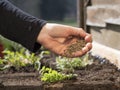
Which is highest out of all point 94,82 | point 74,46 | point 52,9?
point 52,9

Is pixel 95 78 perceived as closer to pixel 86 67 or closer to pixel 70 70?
pixel 70 70

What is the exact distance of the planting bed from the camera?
3.32m

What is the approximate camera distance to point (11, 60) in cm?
454

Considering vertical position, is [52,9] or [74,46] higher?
[52,9]

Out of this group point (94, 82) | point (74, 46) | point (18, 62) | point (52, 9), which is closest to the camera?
point (74, 46)

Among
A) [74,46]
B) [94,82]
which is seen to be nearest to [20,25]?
[74,46]

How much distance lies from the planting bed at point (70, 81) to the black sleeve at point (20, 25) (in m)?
0.25

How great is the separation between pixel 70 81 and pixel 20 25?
1.63ft

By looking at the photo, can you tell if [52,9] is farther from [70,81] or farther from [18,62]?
[70,81]

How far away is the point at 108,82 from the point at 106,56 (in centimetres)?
153

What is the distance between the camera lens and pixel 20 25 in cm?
329

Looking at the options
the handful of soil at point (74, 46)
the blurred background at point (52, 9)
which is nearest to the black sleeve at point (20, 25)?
the handful of soil at point (74, 46)

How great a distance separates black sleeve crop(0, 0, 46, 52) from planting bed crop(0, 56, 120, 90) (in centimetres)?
25

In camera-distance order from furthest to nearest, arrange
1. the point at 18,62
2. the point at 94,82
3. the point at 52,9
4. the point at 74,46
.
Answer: the point at 52,9, the point at 18,62, the point at 94,82, the point at 74,46
